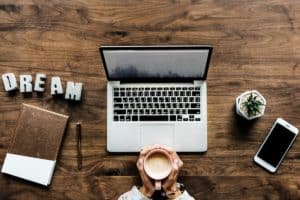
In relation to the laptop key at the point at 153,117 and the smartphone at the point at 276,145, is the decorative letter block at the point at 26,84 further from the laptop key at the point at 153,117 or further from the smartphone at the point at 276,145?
the smartphone at the point at 276,145

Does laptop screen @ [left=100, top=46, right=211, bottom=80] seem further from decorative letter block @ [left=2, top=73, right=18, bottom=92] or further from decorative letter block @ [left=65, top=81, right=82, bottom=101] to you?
decorative letter block @ [left=2, top=73, right=18, bottom=92]

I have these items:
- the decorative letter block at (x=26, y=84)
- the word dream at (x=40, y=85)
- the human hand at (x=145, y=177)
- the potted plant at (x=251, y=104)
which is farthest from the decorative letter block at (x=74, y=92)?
the potted plant at (x=251, y=104)

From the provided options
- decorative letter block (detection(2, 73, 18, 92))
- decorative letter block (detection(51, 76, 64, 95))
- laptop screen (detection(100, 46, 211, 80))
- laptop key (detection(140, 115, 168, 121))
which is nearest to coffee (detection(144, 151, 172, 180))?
laptop key (detection(140, 115, 168, 121))

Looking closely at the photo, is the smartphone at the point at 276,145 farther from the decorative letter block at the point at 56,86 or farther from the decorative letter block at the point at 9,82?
the decorative letter block at the point at 9,82

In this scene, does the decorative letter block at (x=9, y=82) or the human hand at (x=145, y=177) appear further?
the decorative letter block at (x=9, y=82)

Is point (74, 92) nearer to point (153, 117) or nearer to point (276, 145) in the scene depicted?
point (153, 117)

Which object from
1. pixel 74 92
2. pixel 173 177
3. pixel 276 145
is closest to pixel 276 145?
pixel 276 145

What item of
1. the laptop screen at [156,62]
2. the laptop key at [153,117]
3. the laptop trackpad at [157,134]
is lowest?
the laptop trackpad at [157,134]

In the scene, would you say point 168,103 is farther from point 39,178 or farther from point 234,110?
point 39,178

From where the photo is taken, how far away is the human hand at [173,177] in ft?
4.80

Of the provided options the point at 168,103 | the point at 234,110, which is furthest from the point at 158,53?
the point at 234,110

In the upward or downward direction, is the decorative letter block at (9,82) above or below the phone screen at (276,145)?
above

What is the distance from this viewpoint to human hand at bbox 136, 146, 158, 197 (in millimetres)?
1469

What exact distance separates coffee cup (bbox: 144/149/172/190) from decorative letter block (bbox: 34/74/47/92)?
364 millimetres
